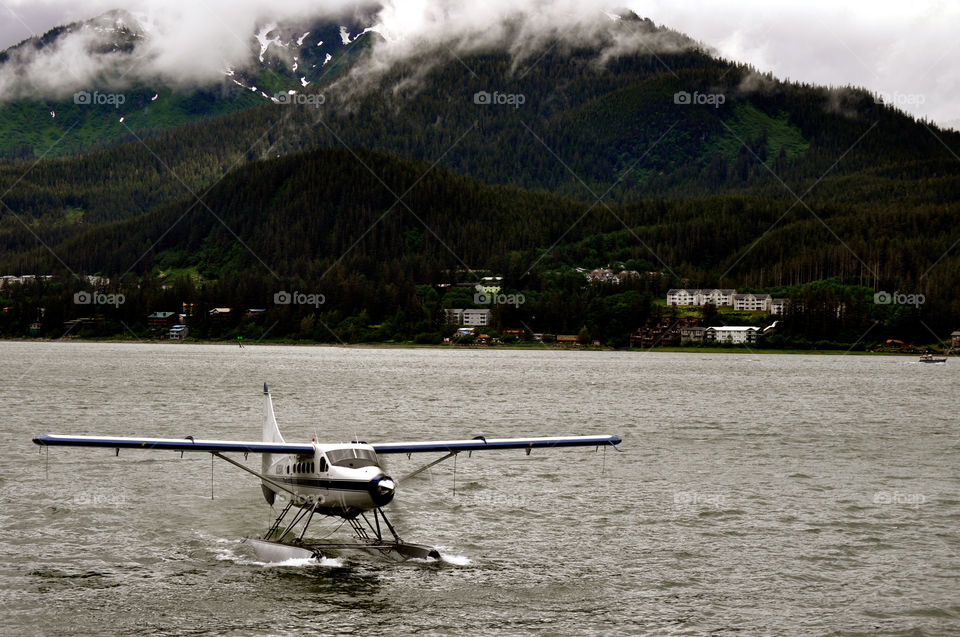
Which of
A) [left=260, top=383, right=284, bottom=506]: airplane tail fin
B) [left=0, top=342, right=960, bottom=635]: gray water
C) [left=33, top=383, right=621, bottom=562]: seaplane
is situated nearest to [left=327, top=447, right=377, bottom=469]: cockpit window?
[left=33, top=383, right=621, bottom=562]: seaplane

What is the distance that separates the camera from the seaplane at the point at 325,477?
2375 cm

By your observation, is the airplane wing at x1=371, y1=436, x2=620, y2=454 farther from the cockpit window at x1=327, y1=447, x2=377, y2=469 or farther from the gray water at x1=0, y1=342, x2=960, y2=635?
the gray water at x1=0, y1=342, x2=960, y2=635

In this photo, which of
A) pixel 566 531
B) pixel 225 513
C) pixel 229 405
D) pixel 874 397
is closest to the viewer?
pixel 566 531

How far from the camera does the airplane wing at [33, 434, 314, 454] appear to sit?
24.2 metres

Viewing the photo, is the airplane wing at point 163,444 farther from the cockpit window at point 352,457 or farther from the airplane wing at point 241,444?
the cockpit window at point 352,457

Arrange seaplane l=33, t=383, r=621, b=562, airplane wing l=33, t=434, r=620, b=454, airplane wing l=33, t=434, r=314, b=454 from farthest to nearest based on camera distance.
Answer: airplane wing l=33, t=434, r=620, b=454, airplane wing l=33, t=434, r=314, b=454, seaplane l=33, t=383, r=621, b=562

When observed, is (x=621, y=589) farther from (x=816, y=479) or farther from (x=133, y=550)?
(x=816, y=479)

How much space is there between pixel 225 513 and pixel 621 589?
605 inches

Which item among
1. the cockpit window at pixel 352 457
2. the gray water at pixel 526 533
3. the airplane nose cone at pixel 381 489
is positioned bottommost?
the gray water at pixel 526 533

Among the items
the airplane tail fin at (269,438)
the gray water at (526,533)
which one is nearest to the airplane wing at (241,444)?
the airplane tail fin at (269,438)

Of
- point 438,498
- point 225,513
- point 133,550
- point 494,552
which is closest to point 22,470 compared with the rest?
point 225,513

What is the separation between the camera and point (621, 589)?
24.1 metres

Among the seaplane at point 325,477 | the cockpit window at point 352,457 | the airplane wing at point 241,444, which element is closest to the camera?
the seaplane at point 325,477

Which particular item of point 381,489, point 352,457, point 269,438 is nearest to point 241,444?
point 352,457
